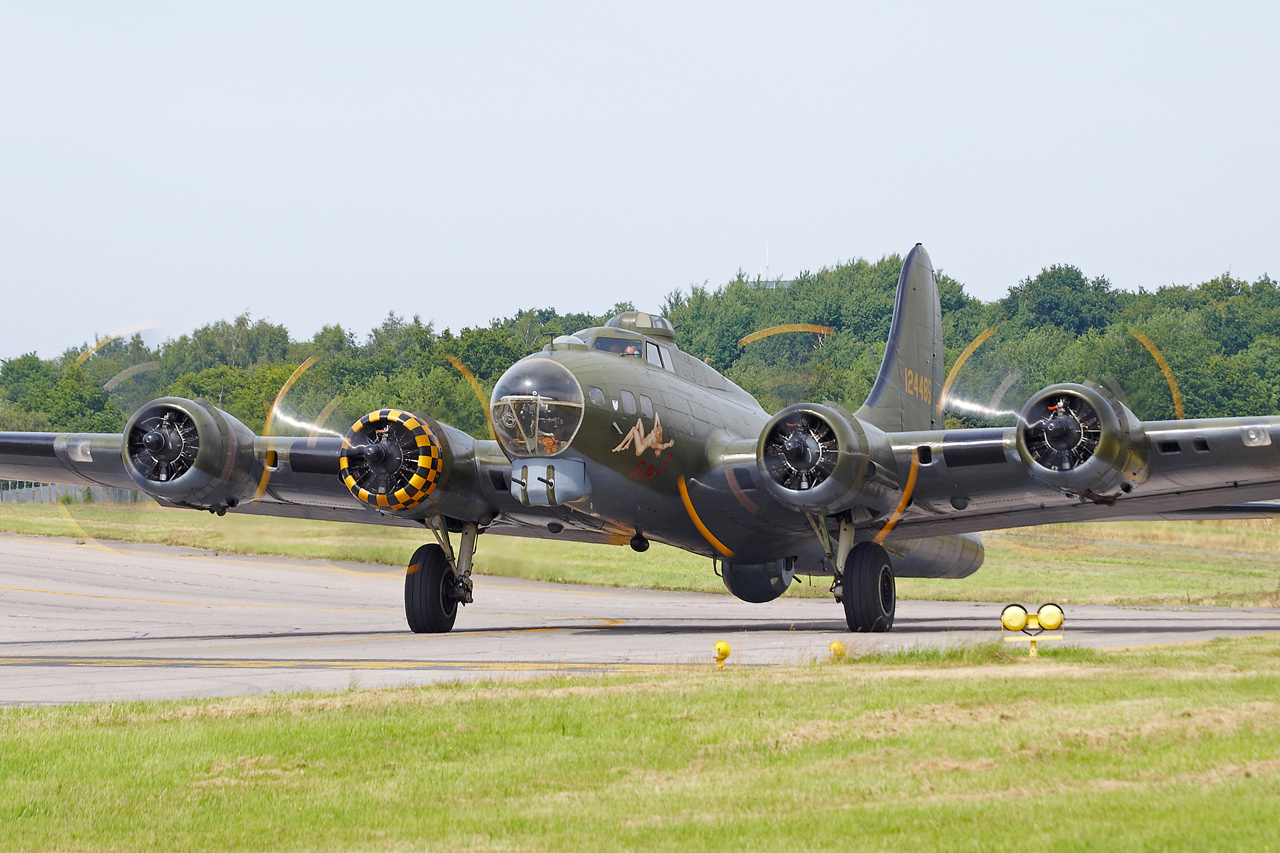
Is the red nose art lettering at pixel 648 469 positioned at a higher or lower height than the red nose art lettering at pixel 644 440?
lower

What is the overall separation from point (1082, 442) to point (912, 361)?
1074 centimetres

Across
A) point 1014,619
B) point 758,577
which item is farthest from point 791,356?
point 1014,619

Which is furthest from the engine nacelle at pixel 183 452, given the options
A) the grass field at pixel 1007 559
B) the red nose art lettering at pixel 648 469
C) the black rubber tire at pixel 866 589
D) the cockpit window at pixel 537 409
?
the grass field at pixel 1007 559

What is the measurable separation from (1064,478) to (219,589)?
88.5ft

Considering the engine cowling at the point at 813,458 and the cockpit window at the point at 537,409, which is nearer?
the cockpit window at the point at 537,409

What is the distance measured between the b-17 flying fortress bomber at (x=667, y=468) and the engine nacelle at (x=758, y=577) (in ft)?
1.92

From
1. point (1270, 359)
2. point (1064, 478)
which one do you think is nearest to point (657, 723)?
point (1064, 478)

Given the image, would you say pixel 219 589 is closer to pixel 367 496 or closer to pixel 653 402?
pixel 367 496

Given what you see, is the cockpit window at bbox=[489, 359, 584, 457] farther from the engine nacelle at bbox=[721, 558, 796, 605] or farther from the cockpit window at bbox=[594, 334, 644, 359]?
the engine nacelle at bbox=[721, 558, 796, 605]

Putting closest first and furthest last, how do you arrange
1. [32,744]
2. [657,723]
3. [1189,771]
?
[1189,771]
[32,744]
[657,723]

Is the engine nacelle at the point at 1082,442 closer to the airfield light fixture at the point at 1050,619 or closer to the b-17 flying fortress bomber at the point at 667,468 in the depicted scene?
the b-17 flying fortress bomber at the point at 667,468

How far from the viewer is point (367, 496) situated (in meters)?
21.9

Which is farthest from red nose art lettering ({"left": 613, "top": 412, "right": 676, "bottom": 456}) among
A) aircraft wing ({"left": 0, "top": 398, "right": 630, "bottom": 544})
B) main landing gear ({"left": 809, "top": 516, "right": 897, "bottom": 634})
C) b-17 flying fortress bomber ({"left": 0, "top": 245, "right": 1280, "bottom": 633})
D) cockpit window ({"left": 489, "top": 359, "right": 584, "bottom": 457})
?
main landing gear ({"left": 809, "top": 516, "right": 897, "bottom": 634})

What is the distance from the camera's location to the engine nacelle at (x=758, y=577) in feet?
88.2
